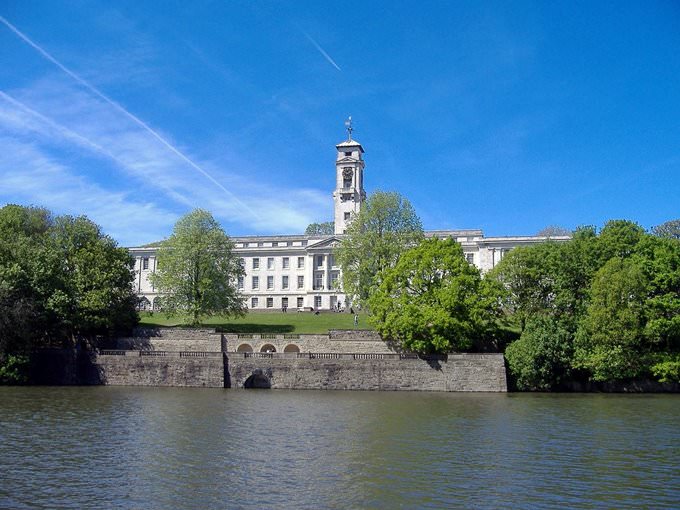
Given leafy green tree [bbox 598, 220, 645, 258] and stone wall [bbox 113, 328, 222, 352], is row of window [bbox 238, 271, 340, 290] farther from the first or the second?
leafy green tree [bbox 598, 220, 645, 258]

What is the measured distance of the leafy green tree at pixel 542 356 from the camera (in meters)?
46.8

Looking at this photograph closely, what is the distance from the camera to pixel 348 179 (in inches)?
3878

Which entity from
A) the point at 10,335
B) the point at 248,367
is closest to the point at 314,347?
the point at 248,367

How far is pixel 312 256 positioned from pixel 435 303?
50.2 metres

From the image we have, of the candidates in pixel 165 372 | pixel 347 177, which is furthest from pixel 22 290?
pixel 347 177

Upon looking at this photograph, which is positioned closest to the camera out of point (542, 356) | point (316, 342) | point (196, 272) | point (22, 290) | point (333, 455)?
point (333, 455)

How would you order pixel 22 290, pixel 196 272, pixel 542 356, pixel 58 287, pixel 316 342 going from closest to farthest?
pixel 542 356
pixel 22 290
pixel 58 287
pixel 316 342
pixel 196 272

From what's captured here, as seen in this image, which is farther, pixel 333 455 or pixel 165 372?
pixel 165 372

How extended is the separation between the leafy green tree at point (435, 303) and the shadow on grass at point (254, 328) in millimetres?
Result: 13686

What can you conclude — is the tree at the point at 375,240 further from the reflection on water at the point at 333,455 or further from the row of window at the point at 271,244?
the row of window at the point at 271,244

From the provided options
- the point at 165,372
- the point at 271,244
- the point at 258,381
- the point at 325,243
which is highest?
the point at 271,244

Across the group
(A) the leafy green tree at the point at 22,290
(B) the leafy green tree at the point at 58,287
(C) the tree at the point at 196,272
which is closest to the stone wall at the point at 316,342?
(C) the tree at the point at 196,272

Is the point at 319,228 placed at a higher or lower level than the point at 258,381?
higher

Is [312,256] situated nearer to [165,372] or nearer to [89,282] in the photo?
[89,282]
